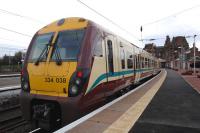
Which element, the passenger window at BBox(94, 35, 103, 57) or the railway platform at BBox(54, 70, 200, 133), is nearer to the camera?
the railway platform at BBox(54, 70, 200, 133)

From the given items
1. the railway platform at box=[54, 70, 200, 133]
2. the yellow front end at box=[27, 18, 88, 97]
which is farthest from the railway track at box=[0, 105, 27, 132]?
the railway platform at box=[54, 70, 200, 133]

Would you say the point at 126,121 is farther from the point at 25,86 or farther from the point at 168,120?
the point at 25,86

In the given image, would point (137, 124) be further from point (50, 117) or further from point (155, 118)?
point (50, 117)

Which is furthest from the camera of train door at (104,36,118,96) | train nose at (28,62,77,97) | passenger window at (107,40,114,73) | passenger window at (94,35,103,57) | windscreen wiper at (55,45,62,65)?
passenger window at (107,40,114,73)

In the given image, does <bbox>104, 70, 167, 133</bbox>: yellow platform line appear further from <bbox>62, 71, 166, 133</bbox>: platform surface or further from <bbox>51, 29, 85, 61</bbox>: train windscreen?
<bbox>51, 29, 85, 61</bbox>: train windscreen

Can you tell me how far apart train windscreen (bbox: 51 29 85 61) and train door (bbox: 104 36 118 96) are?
1.34m

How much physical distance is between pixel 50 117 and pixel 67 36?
90.2 inches

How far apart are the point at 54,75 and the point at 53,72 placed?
11 centimetres

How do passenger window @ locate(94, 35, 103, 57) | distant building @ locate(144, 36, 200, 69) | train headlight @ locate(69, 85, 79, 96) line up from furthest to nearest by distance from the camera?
distant building @ locate(144, 36, 200, 69)
passenger window @ locate(94, 35, 103, 57)
train headlight @ locate(69, 85, 79, 96)

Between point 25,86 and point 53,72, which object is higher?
point 53,72

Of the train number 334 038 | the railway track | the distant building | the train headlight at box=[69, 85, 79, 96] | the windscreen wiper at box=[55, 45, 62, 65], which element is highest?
the distant building

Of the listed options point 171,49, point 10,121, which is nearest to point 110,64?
point 10,121

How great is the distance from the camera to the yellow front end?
600cm

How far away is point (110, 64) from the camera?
7891 millimetres
